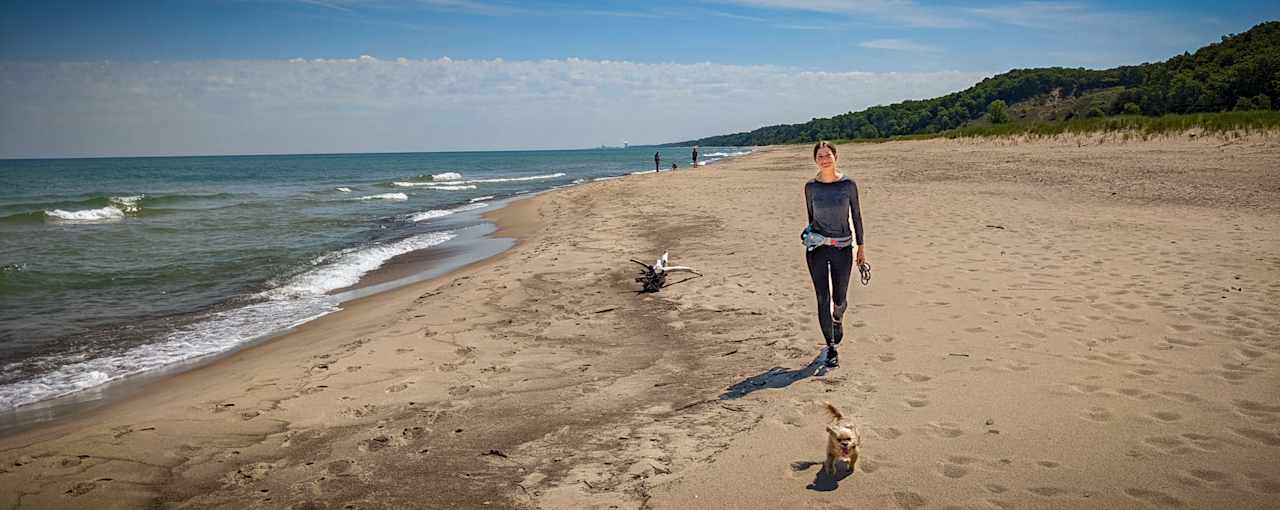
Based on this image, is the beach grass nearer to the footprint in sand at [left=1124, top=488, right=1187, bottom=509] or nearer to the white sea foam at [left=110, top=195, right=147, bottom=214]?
the footprint in sand at [left=1124, top=488, right=1187, bottom=509]

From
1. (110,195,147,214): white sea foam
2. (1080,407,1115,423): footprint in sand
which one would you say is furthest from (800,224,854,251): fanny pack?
(110,195,147,214): white sea foam

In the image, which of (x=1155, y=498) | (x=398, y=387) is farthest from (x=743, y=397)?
(x=398, y=387)

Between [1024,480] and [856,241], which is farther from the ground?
[856,241]

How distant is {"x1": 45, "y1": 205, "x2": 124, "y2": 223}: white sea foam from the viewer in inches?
959

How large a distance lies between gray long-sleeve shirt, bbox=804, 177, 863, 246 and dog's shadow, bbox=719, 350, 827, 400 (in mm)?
1055

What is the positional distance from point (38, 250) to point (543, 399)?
17.7 metres

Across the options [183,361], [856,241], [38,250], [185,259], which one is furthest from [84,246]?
[856,241]

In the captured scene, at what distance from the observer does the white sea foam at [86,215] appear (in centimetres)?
2436

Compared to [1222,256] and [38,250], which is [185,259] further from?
[1222,256]

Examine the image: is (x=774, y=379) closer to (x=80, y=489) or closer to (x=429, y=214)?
(x=80, y=489)

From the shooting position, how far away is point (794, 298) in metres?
7.70

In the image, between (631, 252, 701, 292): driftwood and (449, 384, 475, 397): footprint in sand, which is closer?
(449, 384, 475, 397): footprint in sand

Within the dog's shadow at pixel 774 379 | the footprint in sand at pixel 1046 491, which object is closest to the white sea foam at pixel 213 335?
the dog's shadow at pixel 774 379

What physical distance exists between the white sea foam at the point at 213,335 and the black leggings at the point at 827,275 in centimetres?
692
